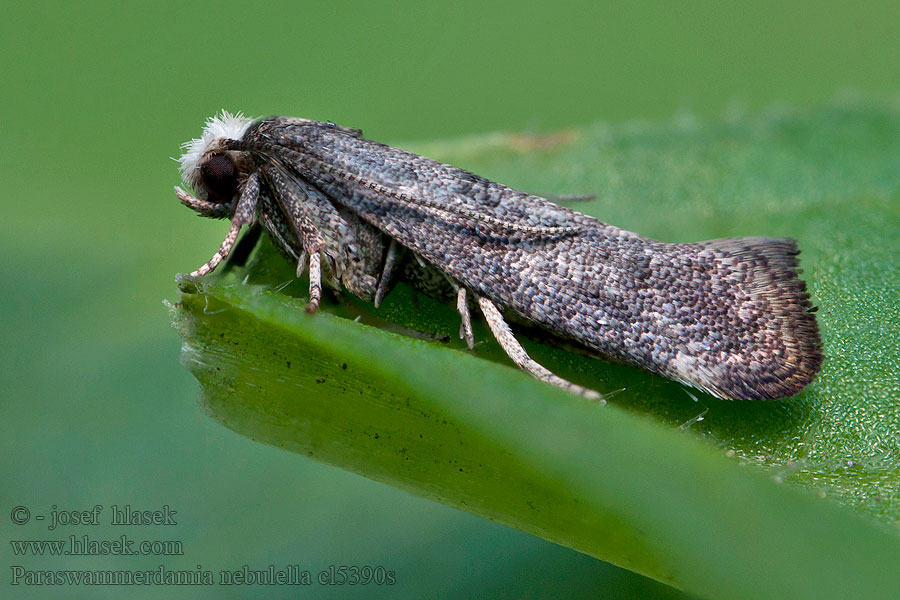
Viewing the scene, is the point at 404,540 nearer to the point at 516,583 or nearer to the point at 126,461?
the point at 516,583

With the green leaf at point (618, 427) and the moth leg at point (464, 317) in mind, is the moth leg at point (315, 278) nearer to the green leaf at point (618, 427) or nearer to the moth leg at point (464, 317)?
the green leaf at point (618, 427)

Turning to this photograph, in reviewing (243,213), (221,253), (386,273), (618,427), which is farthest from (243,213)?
(618,427)

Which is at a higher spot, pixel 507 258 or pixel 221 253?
pixel 507 258

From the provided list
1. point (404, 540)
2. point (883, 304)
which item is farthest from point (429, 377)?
point (883, 304)

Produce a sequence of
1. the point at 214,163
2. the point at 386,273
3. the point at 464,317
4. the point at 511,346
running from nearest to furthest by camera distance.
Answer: the point at 511,346 → the point at 464,317 → the point at 386,273 → the point at 214,163

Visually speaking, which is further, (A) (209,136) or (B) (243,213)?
(A) (209,136)

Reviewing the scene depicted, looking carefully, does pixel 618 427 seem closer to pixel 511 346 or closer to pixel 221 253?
pixel 511 346
